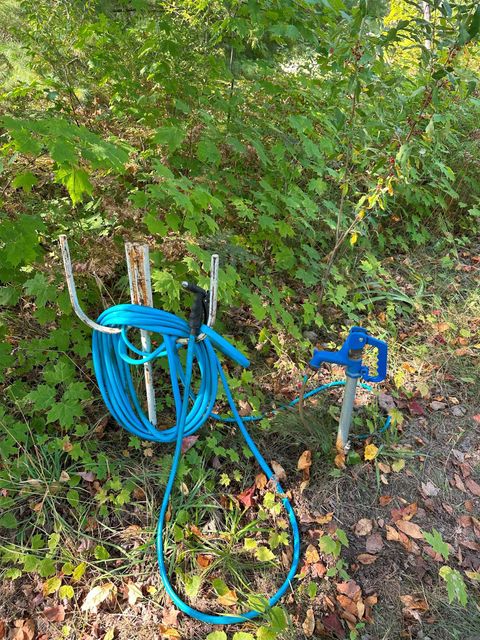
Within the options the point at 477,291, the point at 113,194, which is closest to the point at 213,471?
the point at 113,194

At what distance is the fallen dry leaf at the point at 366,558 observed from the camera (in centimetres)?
192

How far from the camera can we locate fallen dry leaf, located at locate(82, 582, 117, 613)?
1.69 m

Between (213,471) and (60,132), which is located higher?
(60,132)

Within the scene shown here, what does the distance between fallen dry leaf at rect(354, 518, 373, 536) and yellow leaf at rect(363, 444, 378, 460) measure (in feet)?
1.04

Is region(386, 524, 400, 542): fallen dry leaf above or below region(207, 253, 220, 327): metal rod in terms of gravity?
below

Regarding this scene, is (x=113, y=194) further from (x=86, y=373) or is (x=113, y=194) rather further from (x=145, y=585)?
(x=145, y=585)

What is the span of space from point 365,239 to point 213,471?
2.38m

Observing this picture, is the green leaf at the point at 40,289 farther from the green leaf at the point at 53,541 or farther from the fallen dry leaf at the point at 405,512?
the fallen dry leaf at the point at 405,512

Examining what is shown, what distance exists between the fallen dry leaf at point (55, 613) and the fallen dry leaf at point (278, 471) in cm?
104

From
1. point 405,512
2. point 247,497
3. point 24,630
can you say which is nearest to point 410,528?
point 405,512

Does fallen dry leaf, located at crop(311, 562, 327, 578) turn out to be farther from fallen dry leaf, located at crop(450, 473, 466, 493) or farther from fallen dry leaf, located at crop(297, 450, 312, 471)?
fallen dry leaf, located at crop(450, 473, 466, 493)

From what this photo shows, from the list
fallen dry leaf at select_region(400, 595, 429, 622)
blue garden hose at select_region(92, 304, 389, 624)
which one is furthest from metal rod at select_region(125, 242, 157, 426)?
fallen dry leaf at select_region(400, 595, 429, 622)

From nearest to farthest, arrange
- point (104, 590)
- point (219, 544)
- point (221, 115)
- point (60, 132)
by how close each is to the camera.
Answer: point (60, 132), point (104, 590), point (219, 544), point (221, 115)

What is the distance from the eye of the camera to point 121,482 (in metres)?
2.04
